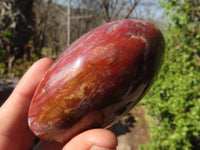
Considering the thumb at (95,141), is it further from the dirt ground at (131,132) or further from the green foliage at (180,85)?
the dirt ground at (131,132)

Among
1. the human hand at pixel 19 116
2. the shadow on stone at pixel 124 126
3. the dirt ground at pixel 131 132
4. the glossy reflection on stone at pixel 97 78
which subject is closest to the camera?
the glossy reflection on stone at pixel 97 78

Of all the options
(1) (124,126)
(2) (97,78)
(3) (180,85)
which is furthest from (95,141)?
(1) (124,126)

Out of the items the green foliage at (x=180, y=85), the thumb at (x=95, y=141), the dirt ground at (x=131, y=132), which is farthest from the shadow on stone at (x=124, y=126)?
the thumb at (x=95, y=141)

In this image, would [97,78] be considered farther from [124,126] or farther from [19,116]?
[124,126]

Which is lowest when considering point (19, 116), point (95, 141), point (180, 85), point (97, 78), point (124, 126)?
point (124, 126)

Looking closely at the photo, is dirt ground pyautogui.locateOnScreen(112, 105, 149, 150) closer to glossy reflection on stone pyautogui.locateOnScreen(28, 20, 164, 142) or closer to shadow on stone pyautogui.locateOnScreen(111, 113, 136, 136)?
shadow on stone pyautogui.locateOnScreen(111, 113, 136, 136)

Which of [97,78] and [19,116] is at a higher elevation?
[97,78]
